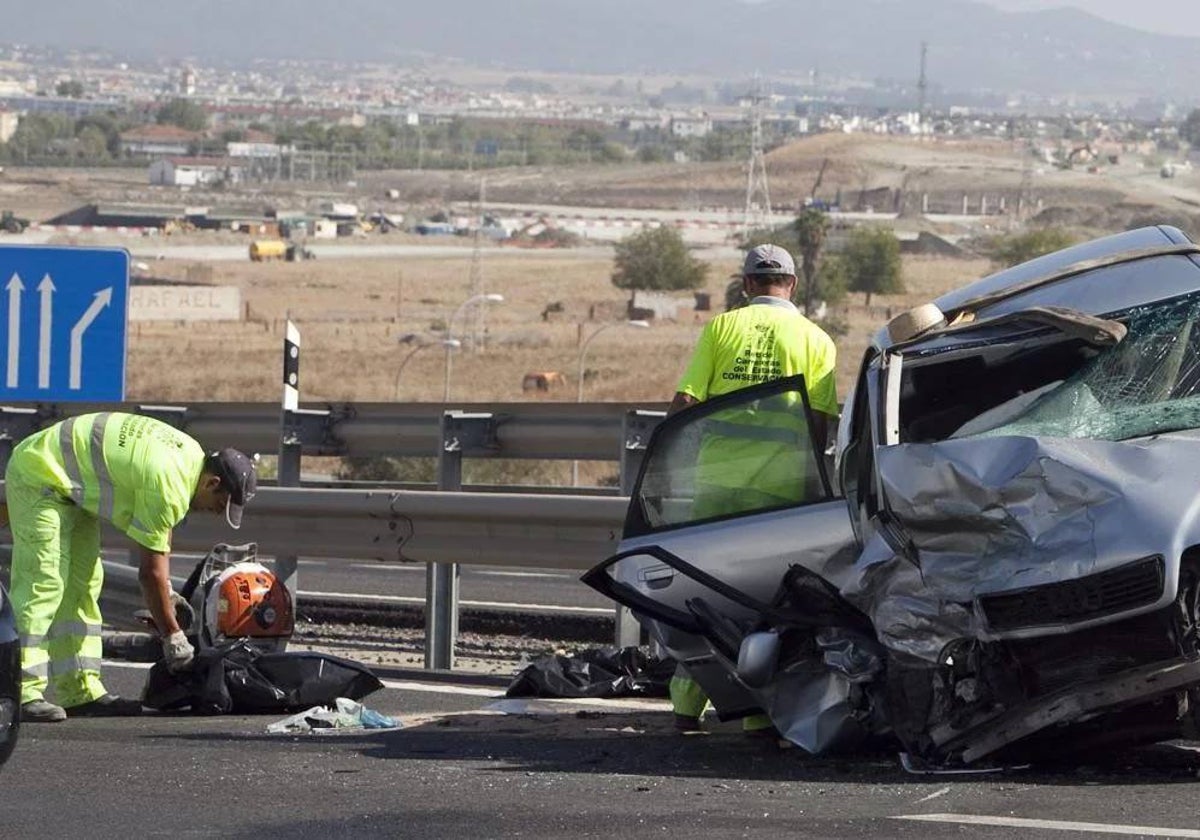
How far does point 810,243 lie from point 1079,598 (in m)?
66.3

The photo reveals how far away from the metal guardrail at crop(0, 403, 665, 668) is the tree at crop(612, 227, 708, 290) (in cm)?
8318

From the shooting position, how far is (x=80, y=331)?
11000mm

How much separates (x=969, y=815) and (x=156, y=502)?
3.50 meters

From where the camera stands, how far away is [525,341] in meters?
73.1

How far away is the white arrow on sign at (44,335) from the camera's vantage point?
1100 cm

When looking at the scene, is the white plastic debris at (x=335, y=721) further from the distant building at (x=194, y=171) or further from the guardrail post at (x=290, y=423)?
the distant building at (x=194, y=171)

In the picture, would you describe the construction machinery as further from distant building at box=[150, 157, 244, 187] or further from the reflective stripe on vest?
the reflective stripe on vest

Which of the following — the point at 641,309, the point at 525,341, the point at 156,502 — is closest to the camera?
the point at 156,502

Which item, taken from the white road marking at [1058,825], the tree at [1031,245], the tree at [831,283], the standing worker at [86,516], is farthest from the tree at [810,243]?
the white road marking at [1058,825]

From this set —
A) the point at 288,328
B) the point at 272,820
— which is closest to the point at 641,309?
the point at 288,328

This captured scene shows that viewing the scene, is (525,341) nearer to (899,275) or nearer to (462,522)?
(899,275)

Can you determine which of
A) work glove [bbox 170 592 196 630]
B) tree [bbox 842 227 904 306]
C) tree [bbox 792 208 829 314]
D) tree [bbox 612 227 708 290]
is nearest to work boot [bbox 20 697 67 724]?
work glove [bbox 170 592 196 630]

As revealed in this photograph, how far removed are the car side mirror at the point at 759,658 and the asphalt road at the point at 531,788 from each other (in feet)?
0.93

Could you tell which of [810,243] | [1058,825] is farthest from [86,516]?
[810,243]
